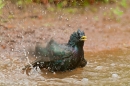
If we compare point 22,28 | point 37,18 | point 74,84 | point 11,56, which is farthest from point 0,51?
point 74,84

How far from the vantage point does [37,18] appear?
1000 cm

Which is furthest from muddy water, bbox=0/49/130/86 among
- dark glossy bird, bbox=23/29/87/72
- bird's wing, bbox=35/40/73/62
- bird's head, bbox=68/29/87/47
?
bird's head, bbox=68/29/87/47

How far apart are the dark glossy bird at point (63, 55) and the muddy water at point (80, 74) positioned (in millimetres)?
170

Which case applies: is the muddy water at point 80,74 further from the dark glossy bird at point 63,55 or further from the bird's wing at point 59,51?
the bird's wing at point 59,51

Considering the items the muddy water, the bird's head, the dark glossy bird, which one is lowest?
the muddy water

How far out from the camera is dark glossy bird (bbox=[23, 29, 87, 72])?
24.4 ft

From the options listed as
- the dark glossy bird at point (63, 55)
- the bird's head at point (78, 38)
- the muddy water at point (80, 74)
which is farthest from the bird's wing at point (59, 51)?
the muddy water at point (80, 74)

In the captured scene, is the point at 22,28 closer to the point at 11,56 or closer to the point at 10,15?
the point at 10,15

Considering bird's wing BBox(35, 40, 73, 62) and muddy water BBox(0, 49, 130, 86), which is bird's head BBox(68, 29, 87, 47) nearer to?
bird's wing BBox(35, 40, 73, 62)

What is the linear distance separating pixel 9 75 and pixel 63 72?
3.42 ft

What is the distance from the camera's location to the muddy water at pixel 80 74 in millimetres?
7035

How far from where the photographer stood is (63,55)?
741 centimetres

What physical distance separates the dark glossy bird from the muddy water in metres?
0.17

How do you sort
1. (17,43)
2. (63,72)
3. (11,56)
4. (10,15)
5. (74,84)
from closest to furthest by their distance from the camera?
(74,84) < (63,72) < (11,56) < (17,43) < (10,15)
